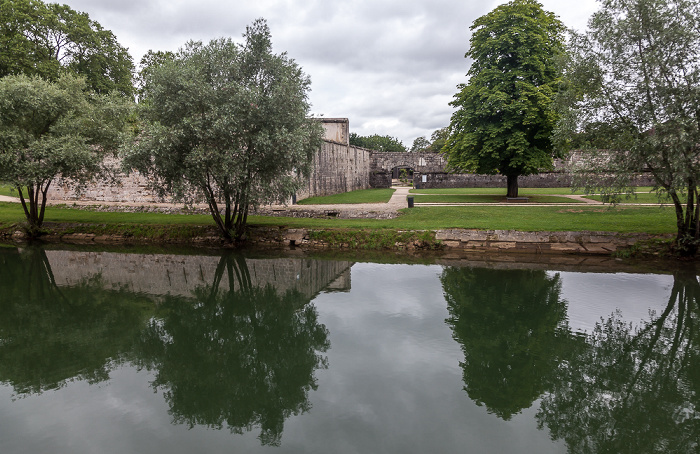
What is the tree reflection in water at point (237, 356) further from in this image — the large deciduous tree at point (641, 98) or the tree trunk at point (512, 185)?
the tree trunk at point (512, 185)

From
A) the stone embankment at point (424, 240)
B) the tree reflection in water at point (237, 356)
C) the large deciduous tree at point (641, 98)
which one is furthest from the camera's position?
the stone embankment at point (424, 240)

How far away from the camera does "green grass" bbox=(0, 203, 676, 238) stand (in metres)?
15.8

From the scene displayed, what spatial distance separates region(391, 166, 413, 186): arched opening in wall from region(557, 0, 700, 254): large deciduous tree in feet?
111

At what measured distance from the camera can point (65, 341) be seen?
780cm

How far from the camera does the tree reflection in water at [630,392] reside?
4.92 m

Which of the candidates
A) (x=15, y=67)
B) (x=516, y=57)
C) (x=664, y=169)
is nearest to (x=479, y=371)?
(x=664, y=169)

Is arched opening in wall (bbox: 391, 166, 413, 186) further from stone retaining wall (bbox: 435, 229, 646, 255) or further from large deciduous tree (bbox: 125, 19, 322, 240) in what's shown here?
large deciduous tree (bbox: 125, 19, 322, 240)

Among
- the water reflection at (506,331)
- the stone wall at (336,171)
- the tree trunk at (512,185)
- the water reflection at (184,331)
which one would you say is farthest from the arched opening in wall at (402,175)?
the water reflection at (506,331)

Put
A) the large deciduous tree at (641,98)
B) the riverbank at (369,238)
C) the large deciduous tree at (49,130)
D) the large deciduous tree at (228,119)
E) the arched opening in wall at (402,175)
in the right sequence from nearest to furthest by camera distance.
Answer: the large deciduous tree at (641,98), the large deciduous tree at (228,119), the riverbank at (369,238), the large deciduous tree at (49,130), the arched opening in wall at (402,175)

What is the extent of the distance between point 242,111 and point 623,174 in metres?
12.1

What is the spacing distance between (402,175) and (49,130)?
36.9 m

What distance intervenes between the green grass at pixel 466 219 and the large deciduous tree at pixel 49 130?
3071 mm

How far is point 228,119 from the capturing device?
13266 millimetres

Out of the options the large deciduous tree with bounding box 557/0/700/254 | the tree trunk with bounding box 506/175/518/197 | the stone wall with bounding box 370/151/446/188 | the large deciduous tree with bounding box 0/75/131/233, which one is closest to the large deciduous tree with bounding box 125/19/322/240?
the large deciduous tree with bounding box 0/75/131/233
